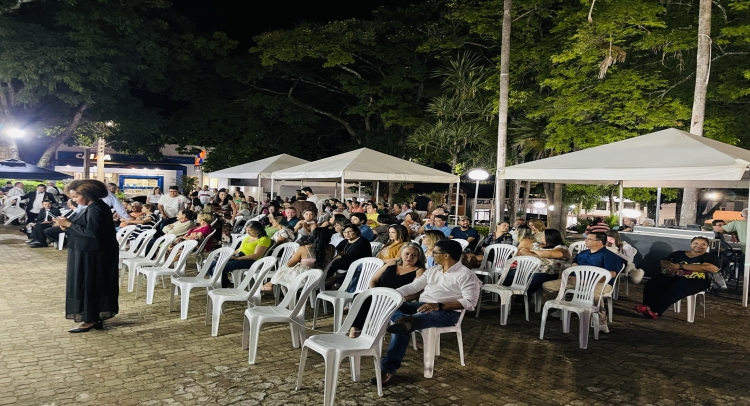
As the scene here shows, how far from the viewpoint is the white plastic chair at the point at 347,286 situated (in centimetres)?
567

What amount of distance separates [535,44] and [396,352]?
13.7 metres

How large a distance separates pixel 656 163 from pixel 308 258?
470cm

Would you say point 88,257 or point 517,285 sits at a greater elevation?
point 88,257

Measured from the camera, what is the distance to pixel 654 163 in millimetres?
7293

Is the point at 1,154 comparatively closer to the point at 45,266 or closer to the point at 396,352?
the point at 45,266

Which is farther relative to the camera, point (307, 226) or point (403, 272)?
point (307, 226)

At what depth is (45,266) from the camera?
→ 9.75m

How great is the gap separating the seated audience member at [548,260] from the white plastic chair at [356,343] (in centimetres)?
309

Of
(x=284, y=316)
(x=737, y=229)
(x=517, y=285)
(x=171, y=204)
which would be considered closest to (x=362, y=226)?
(x=517, y=285)

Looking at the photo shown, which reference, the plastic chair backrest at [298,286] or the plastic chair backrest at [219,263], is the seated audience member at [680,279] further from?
the plastic chair backrest at [219,263]

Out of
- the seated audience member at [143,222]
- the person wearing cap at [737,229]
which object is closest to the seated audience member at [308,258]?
the seated audience member at [143,222]

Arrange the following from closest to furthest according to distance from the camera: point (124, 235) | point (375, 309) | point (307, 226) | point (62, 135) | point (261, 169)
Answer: point (375, 309) → point (307, 226) → point (124, 235) → point (261, 169) → point (62, 135)

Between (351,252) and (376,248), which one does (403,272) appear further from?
(376,248)

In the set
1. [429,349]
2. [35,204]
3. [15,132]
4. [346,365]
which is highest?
[15,132]
